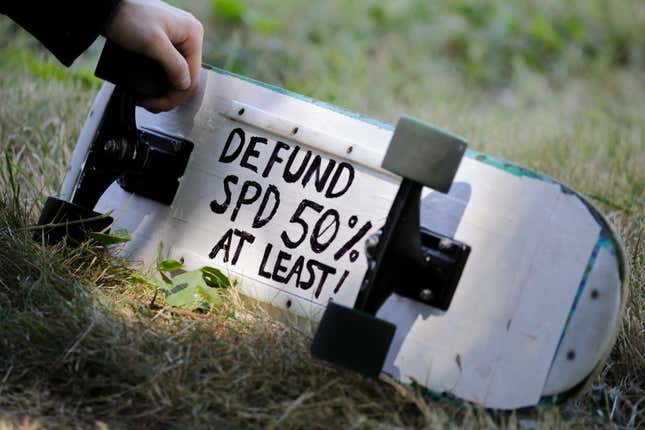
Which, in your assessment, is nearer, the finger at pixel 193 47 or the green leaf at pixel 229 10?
the finger at pixel 193 47

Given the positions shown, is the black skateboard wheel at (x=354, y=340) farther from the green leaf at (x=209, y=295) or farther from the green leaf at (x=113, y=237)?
the green leaf at (x=113, y=237)

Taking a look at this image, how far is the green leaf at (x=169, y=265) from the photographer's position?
1.83m

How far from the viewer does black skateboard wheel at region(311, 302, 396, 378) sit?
151cm

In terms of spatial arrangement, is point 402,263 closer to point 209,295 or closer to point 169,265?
point 209,295

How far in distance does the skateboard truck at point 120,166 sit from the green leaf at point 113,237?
3 centimetres

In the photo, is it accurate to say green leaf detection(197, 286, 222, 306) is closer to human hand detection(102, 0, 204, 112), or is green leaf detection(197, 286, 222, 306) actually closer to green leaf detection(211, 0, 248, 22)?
human hand detection(102, 0, 204, 112)

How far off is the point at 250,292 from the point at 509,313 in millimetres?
541

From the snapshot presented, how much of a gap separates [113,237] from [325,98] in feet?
5.99

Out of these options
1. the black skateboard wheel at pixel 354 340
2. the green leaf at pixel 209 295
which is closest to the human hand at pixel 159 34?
the green leaf at pixel 209 295

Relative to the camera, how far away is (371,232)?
1.71m

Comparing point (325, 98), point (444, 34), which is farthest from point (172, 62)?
point (444, 34)

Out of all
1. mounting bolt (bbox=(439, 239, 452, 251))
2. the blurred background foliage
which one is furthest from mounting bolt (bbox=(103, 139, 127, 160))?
the blurred background foliage

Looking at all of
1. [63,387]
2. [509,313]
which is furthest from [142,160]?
[509,313]

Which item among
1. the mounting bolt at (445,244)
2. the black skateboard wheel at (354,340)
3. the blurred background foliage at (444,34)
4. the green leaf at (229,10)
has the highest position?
the blurred background foliage at (444,34)
